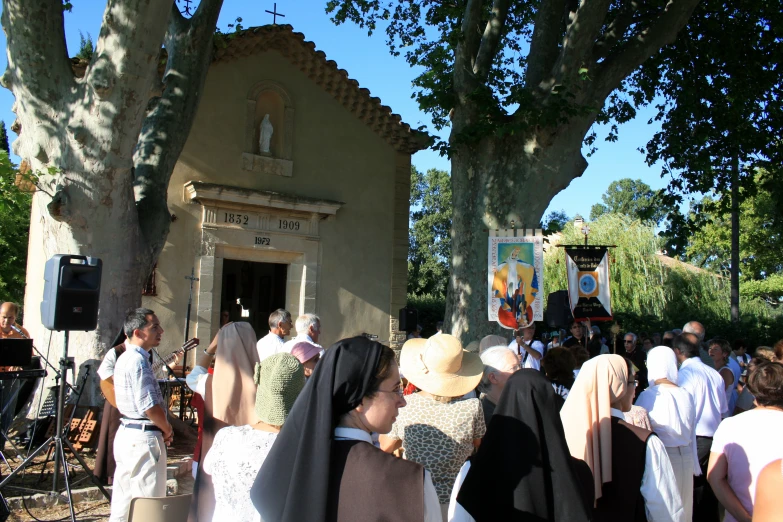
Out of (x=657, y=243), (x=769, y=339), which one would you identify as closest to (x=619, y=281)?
(x=657, y=243)

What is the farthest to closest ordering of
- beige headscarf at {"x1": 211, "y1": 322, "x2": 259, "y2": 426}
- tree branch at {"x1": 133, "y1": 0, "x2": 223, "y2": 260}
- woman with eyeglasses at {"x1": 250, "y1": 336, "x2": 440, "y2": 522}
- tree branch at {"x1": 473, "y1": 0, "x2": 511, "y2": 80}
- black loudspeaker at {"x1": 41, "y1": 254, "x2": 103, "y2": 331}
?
tree branch at {"x1": 473, "y1": 0, "x2": 511, "y2": 80}
tree branch at {"x1": 133, "y1": 0, "x2": 223, "y2": 260}
black loudspeaker at {"x1": 41, "y1": 254, "x2": 103, "y2": 331}
beige headscarf at {"x1": 211, "y1": 322, "x2": 259, "y2": 426}
woman with eyeglasses at {"x1": 250, "y1": 336, "x2": 440, "y2": 522}

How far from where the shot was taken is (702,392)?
5941mm

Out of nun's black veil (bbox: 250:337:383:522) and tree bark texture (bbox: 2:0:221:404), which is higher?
tree bark texture (bbox: 2:0:221:404)

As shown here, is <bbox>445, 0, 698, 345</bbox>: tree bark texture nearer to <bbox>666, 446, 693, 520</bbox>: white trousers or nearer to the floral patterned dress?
<bbox>666, 446, 693, 520</bbox>: white trousers

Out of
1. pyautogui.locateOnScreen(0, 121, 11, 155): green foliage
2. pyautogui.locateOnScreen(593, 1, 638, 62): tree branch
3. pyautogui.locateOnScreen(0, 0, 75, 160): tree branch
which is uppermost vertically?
pyautogui.locateOnScreen(0, 121, 11, 155): green foliage

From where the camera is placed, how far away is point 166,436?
15.5 ft

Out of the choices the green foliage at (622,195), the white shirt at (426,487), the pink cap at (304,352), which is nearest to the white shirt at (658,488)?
the white shirt at (426,487)

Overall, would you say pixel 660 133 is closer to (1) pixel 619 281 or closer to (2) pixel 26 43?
(2) pixel 26 43

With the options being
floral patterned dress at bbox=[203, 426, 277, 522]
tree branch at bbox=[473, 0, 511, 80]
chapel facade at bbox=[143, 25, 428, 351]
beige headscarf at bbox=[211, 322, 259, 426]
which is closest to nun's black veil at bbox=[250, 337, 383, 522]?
floral patterned dress at bbox=[203, 426, 277, 522]

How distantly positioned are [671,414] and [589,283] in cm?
735

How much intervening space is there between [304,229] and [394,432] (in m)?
10.9

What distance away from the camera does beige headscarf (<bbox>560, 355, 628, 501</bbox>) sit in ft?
11.1

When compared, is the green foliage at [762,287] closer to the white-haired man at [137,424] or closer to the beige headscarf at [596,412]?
the beige headscarf at [596,412]

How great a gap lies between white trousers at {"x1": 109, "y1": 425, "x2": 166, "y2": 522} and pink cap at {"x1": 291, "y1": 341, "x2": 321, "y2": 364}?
4.14ft
